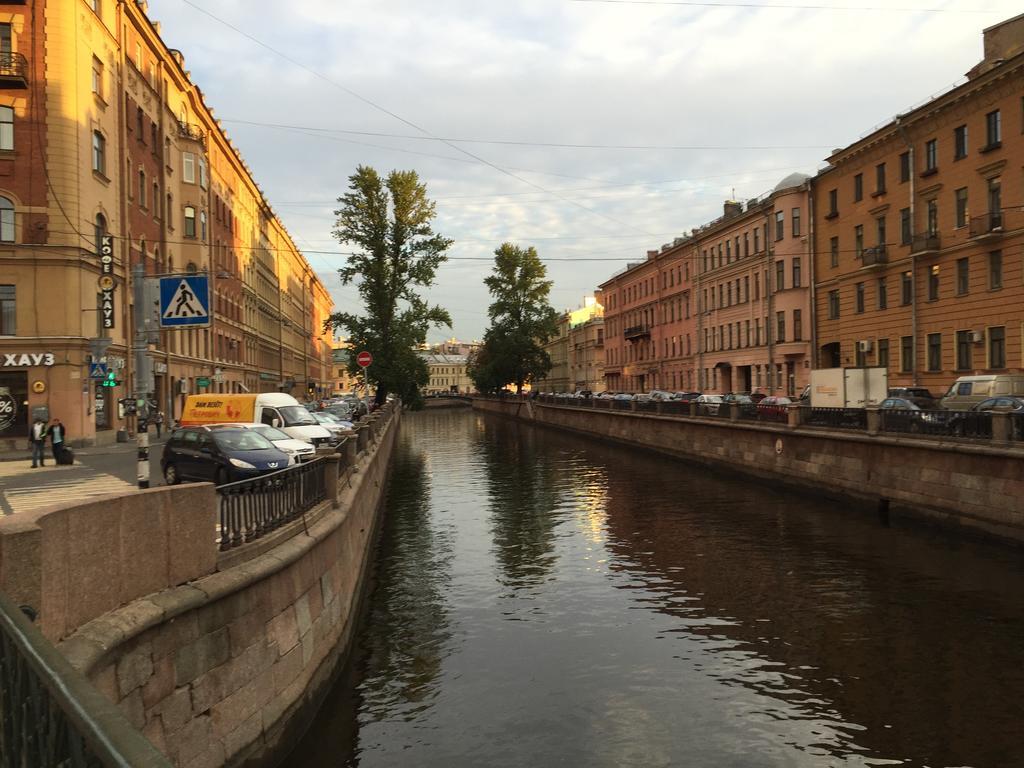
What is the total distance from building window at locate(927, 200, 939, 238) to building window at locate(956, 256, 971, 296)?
6.75 ft

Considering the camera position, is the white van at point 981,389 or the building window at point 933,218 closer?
the white van at point 981,389

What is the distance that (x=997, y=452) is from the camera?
1789 centimetres

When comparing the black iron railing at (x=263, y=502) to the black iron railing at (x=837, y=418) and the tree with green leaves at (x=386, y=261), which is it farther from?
the tree with green leaves at (x=386, y=261)

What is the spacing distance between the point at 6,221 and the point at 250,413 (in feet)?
43.5

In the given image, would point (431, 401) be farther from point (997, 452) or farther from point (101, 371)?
point (997, 452)

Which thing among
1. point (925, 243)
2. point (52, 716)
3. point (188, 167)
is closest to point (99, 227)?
point (188, 167)

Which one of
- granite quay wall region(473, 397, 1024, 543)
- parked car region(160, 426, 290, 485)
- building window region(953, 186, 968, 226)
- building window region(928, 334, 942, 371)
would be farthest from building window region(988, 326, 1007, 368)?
parked car region(160, 426, 290, 485)

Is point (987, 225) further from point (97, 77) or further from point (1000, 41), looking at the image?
point (97, 77)

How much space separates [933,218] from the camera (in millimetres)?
38469

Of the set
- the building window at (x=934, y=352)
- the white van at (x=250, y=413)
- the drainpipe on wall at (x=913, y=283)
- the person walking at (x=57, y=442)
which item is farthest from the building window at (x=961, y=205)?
the person walking at (x=57, y=442)

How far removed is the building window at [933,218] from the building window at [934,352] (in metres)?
4.63

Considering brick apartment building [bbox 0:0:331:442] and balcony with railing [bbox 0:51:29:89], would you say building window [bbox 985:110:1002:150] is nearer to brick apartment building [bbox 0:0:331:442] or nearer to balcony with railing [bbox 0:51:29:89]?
brick apartment building [bbox 0:0:331:442]

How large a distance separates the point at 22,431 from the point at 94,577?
28804 millimetres

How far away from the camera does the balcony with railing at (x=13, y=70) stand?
29.8 metres
